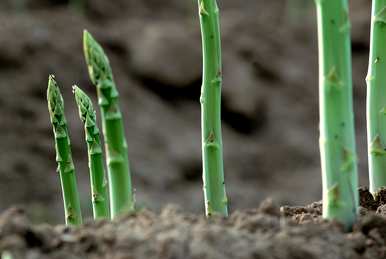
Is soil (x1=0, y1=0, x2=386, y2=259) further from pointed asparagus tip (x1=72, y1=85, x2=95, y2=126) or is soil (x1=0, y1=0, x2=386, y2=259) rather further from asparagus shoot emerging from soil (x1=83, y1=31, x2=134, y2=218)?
asparagus shoot emerging from soil (x1=83, y1=31, x2=134, y2=218)

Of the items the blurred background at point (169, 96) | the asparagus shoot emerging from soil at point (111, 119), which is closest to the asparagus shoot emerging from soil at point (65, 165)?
the asparagus shoot emerging from soil at point (111, 119)

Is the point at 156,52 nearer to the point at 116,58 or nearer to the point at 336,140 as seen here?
the point at 116,58

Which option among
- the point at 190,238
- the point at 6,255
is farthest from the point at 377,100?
the point at 6,255

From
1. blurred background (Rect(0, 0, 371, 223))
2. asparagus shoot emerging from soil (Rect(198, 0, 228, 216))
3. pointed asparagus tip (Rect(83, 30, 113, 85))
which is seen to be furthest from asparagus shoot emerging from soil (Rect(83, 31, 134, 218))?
blurred background (Rect(0, 0, 371, 223))

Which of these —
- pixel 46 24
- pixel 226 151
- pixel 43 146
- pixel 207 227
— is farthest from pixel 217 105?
pixel 46 24

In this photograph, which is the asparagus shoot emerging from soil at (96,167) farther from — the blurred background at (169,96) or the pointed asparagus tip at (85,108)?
the blurred background at (169,96)
